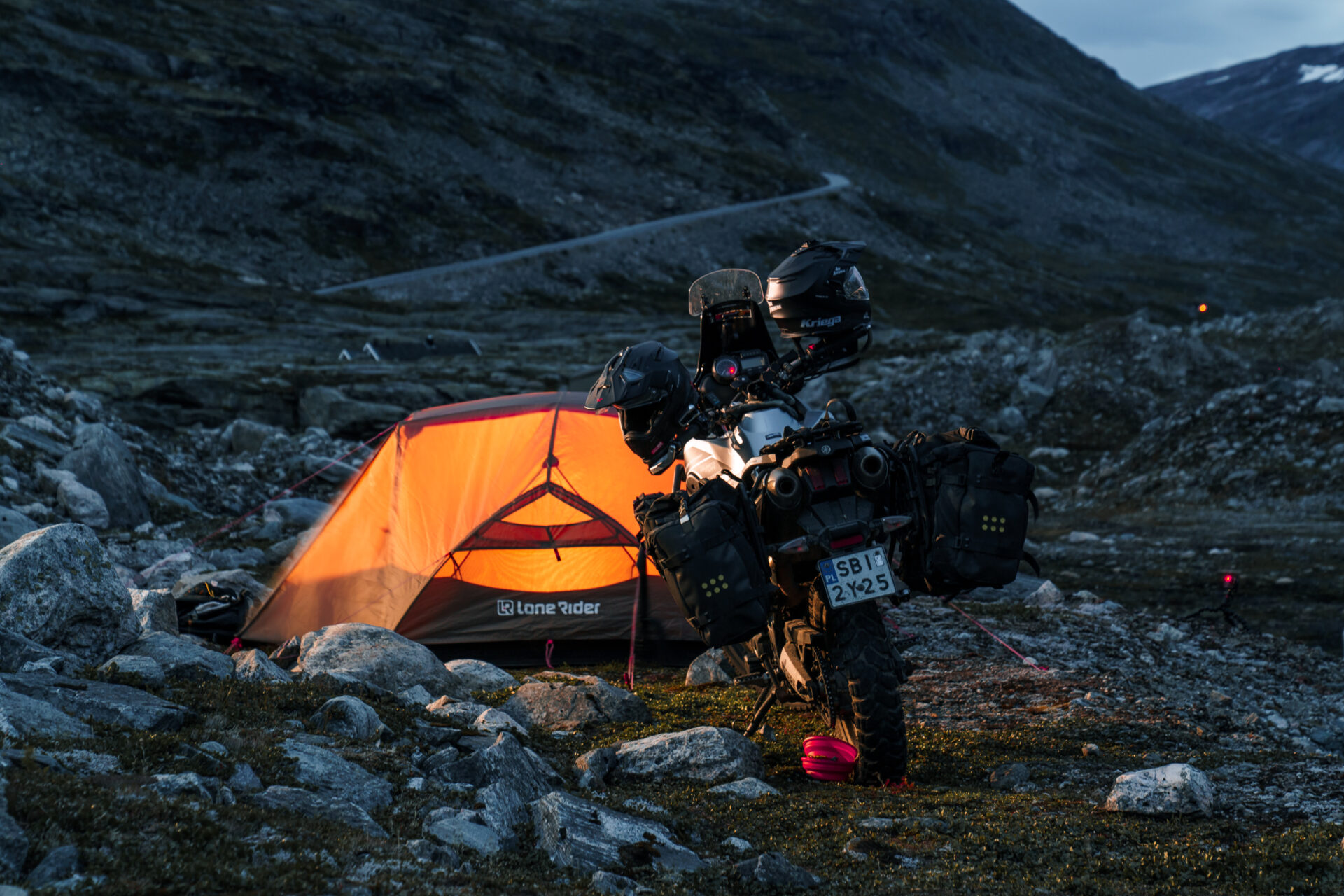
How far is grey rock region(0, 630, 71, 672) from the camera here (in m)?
5.33

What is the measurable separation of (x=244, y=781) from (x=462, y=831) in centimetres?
90

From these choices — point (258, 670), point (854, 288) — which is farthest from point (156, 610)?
point (854, 288)

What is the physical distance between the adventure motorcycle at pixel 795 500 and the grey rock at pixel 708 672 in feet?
4.39

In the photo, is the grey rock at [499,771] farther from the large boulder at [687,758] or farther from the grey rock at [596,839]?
the large boulder at [687,758]

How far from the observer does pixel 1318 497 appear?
50.6 feet

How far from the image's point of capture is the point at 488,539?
9391mm

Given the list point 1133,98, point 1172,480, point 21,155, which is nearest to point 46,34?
point 21,155

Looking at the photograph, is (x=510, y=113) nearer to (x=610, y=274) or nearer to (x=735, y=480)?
(x=610, y=274)

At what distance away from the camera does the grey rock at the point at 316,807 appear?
3980 millimetres

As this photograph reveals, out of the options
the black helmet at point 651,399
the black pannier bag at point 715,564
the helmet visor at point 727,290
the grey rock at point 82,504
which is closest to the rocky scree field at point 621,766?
the black pannier bag at point 715,564

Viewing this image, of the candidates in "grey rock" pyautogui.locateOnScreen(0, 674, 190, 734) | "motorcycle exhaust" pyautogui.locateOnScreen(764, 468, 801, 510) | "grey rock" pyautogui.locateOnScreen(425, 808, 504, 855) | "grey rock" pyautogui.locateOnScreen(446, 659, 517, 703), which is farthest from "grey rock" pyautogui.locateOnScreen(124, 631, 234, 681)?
"motorcycle exhaust" pyautogui.locateOnScreen(764, 468, 801, 510)

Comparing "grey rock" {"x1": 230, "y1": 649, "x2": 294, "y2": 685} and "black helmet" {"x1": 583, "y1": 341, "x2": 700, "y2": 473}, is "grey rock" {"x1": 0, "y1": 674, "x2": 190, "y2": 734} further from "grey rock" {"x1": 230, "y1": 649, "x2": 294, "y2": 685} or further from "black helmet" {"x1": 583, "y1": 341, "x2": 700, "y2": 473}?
"black helmet" {"x1": 583, "y1": 341, "x2": 700, "y2": 473}

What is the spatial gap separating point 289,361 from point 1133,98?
655ft

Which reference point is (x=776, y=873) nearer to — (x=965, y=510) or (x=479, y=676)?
(x=965, y=510)
